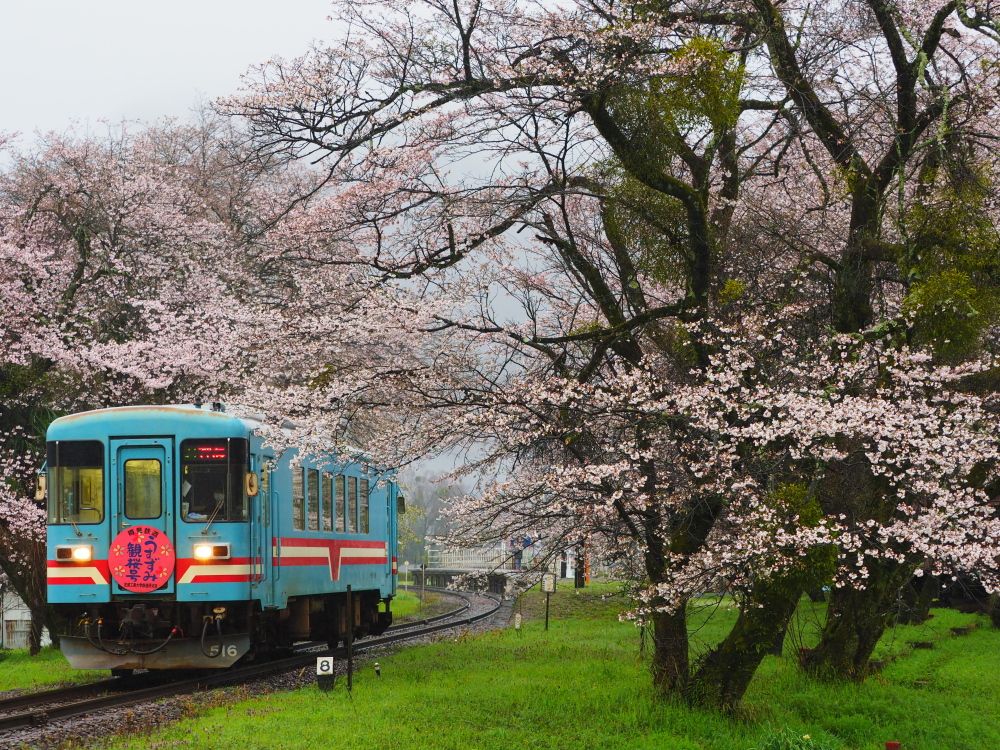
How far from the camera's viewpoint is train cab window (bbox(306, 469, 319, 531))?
13680mm

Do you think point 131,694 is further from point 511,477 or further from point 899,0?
point 899,0

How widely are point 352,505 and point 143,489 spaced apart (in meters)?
4.20

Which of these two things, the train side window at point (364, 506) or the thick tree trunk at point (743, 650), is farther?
the train side window at point (364, 506)

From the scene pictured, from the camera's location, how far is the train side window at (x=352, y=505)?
50.1 ft

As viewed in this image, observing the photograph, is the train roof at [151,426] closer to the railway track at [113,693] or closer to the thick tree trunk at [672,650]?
the railway track at [113,693]

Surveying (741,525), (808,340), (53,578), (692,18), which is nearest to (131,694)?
(53,578)

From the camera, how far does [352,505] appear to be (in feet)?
50.7

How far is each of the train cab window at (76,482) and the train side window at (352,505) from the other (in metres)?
4.11

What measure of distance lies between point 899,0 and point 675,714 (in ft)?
23.2

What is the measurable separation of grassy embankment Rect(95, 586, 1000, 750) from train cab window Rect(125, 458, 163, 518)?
6.98ft

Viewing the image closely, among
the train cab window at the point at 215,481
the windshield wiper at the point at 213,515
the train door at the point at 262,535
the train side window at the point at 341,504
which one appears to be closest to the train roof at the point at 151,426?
the train cab window at the point at 215,481

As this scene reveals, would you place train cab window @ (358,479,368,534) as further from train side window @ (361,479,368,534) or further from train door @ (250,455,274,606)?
train door @ (250,455,274,606)

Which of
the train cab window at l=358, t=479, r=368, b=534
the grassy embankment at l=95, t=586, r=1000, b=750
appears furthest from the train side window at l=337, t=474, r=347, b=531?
the grassy embankment at l=95, t=586, r=1000, b=750

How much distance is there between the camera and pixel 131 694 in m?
10.9
